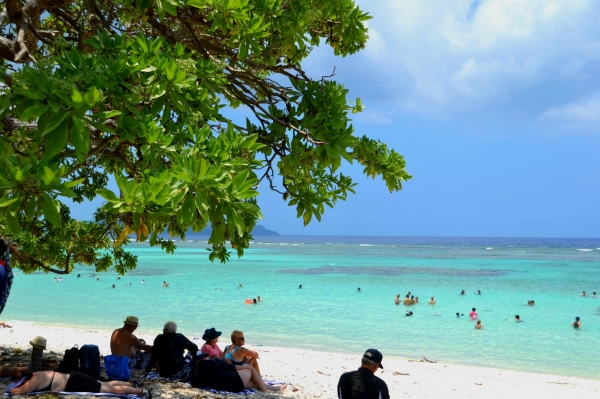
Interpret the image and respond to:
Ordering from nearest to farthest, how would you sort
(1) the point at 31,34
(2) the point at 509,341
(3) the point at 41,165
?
(3) the point at 41,165, (1) the point at 31,34, (2) the point at 509,341

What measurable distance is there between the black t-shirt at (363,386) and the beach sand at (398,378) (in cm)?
213

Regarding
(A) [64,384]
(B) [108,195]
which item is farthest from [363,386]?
Answer: (B) [108,195]

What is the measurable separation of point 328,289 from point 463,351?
1538 centimetres

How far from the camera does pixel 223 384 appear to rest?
281 inches

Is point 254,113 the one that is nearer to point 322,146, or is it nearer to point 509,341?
point 322,146

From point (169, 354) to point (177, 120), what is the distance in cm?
498

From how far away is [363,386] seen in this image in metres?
5.37

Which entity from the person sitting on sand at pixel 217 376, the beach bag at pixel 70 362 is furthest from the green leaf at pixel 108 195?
the person sitting on sand at pixel 217 376

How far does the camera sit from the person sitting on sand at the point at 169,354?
7715mm

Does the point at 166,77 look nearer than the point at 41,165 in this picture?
No

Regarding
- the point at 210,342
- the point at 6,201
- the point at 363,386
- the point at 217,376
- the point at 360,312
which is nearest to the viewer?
the point at 6,201

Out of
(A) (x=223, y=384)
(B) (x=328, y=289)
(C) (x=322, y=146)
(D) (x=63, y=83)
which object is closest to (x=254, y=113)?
(C) (x=322, y=146)

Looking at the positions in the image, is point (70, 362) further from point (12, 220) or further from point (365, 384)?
point (12, 220)

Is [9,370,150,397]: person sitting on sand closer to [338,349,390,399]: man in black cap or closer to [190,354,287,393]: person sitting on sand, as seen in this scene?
[190,354,287,393]: person sitting on sand
